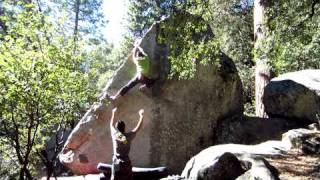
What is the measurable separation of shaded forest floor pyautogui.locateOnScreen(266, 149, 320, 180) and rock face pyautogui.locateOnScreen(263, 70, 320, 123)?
4888mm

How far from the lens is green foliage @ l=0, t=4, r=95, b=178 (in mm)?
7355

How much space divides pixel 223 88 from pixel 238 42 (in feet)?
29.8

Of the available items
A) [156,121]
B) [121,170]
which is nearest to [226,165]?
Answer: [121,170]

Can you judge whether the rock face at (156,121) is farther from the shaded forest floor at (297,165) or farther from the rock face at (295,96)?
the shaded forest floor at (297,165)

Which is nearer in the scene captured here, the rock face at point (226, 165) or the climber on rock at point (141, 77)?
the rock face at point (226, 165)

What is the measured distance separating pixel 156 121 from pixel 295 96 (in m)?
4.95

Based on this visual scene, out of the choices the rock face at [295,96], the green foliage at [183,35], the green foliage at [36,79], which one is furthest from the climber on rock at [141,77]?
the rock face at [295,96]

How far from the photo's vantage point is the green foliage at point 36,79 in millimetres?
7355

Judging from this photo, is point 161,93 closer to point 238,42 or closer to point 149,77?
point 149,77

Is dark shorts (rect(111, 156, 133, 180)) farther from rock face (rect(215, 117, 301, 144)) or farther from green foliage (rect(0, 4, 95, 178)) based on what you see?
rock face (rect(215, 117, 301, 144))

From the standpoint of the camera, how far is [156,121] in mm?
12945

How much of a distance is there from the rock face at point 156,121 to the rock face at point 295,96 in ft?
7.04

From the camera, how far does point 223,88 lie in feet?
45.9

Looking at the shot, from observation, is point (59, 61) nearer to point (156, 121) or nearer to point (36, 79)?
point (36, 79)
